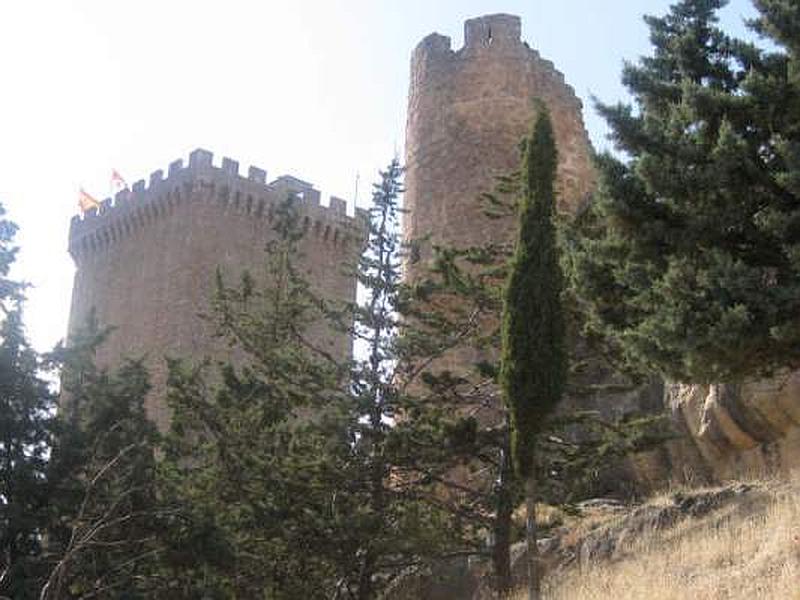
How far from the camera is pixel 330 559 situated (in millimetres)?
12398

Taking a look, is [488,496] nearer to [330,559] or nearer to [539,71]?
[330,559]

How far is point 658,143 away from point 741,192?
2.64ft

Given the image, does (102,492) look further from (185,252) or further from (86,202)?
(86,202)

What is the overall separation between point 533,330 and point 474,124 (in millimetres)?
9447

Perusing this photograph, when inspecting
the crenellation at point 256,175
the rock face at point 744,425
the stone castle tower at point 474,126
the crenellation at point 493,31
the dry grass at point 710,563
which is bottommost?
the dry grass at point 710,563

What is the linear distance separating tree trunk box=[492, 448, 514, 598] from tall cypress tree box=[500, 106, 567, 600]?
6.25 feet

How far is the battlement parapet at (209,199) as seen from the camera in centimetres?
2830

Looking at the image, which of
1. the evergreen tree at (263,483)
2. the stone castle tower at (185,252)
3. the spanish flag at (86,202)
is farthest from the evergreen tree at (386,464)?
the spanish flag at (86,202)

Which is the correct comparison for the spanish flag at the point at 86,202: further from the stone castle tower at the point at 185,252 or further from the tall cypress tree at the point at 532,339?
the tall cypress tree at the point at 532,339

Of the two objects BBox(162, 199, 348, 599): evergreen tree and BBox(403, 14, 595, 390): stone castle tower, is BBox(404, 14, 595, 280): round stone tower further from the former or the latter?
BBox(162, 199, 348, 599): evergreen tree

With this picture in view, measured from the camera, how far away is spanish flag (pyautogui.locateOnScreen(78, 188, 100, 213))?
3211cm

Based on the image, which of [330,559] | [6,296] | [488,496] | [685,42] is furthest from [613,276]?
[6,296]

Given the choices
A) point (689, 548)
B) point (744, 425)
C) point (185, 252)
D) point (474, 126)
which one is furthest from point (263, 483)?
point (185, 252)

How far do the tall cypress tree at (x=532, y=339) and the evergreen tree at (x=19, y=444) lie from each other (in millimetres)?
5021
